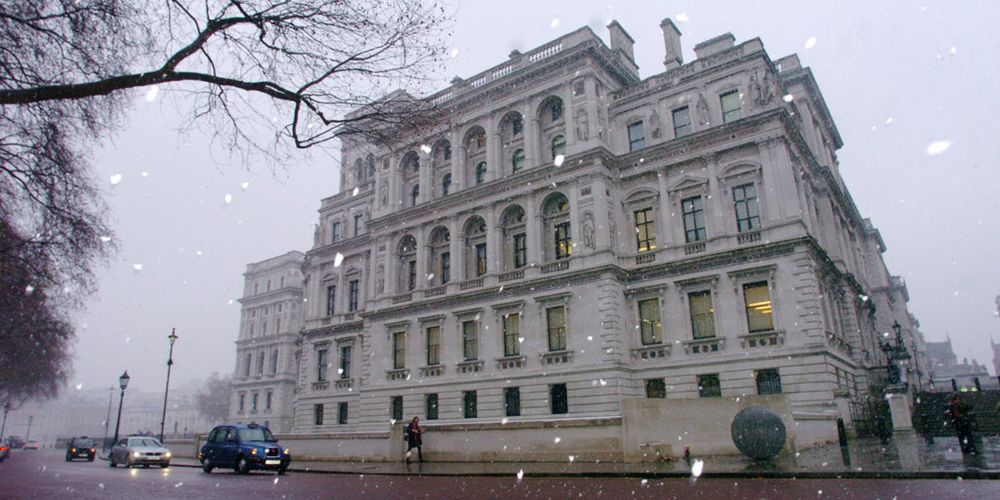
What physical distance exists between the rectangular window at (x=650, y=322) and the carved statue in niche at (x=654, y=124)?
30.0 ft

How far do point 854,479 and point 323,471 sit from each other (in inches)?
651

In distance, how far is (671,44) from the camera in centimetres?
3806

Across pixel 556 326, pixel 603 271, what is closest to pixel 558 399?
pixel 556 326

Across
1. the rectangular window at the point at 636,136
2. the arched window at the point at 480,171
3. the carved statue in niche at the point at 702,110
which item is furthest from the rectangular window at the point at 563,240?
the carved statue in niche at the point at 702,110

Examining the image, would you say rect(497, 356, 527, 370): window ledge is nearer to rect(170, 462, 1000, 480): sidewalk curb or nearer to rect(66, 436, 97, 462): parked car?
rect(170, 462, 1000, 480): sidewalk curb

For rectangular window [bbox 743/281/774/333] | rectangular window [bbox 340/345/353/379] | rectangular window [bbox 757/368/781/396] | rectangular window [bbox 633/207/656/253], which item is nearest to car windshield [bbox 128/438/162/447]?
rectangular window [bbox 340/345/353/379]

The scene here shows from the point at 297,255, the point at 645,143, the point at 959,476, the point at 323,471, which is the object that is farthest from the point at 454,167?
the point at 297,255

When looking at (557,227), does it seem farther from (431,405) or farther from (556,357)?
(431,405)

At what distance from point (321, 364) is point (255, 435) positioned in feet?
79.3

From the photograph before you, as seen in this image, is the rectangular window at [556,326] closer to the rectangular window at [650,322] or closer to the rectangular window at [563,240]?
the rectangular window at [563,240]

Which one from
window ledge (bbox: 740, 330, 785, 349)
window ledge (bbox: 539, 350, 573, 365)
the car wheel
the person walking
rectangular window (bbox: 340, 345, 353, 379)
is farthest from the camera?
rectangular window (bbox: 340, 345, 353, 379)

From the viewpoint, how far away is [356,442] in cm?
2694

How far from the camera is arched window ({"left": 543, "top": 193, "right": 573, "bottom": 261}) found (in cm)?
3447

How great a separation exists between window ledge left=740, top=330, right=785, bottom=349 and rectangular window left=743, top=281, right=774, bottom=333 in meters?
0.32
